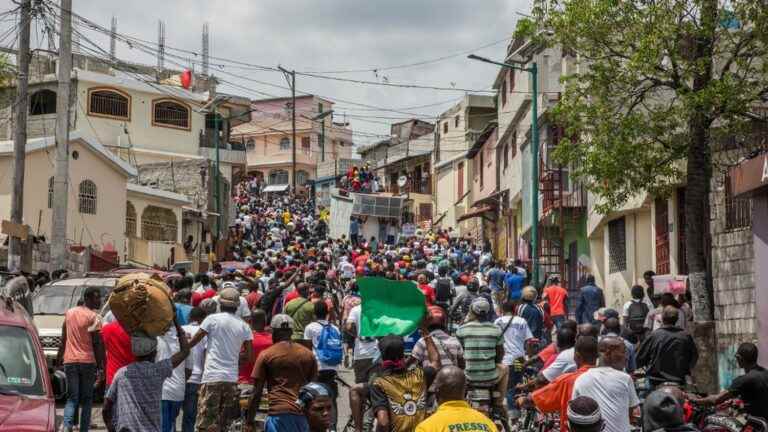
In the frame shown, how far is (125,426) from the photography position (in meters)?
8.79

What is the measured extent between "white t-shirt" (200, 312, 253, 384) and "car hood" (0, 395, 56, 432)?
12.0ft

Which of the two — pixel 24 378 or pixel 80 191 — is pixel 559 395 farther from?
pixel 80 191

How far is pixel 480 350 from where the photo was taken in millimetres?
12672

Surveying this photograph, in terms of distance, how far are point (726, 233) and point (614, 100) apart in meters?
2.66

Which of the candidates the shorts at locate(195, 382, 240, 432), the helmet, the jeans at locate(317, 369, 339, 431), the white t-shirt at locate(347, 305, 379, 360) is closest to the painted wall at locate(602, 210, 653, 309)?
the white t-shirt at locate(347, 305, 379, 360)

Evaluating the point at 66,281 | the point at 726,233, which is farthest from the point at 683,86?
the point at 66,281

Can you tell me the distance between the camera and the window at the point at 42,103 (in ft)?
166

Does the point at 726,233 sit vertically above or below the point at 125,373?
above

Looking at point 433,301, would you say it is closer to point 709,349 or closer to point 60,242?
point 709,349

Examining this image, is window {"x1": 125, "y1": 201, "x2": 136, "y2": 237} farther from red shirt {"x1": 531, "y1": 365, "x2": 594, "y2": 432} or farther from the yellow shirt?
the yellow shirt

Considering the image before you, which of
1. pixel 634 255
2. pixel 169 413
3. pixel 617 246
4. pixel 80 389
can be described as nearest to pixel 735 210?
pixel 169 413

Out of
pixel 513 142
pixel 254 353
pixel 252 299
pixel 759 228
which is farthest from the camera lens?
pixel 513 142

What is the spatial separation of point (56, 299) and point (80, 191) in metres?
19.5

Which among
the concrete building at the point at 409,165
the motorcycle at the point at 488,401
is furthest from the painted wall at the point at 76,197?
the concrete building at the point at 409,165
